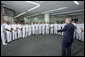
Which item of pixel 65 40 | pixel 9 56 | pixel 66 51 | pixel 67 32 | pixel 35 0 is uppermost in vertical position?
pixel 35 0

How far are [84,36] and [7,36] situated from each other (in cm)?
404

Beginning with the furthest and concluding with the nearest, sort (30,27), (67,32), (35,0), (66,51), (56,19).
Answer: (56,19), (30,27), (35,0), (66,51), (67,32)

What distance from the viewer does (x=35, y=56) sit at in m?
2.56

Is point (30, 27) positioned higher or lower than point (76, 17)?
lower

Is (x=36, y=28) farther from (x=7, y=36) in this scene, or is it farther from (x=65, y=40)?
(x=65, y=40)

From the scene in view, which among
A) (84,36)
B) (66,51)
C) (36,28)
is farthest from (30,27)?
(66,51)

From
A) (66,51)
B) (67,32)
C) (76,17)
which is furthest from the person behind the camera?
(76,17)

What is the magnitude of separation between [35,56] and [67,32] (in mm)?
1223

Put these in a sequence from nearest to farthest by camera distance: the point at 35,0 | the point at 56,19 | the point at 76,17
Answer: the point at 35,0 < the point at 76,17 < the point at 56,19

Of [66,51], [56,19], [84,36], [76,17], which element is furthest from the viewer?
[56,19]

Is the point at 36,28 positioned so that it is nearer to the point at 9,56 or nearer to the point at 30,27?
the point at 30,27

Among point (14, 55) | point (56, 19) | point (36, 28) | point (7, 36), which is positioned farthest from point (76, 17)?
point (14, 55)

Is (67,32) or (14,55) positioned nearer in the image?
(67,32)

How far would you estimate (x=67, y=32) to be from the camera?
217cm
